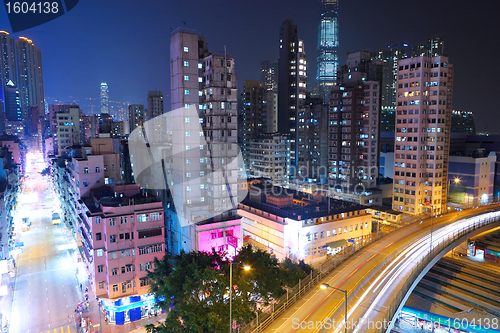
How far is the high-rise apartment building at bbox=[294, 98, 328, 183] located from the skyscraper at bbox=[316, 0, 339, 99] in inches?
4119

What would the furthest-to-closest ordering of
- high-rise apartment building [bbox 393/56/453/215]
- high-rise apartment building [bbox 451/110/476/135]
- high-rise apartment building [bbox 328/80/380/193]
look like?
high-rise apartment building [bbox 451/110/476/135] < high-rise apartment building [bbox 328/80/380/193] < high-rise apartment building [bbox 393/56/453/215]

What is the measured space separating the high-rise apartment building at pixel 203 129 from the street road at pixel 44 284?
42.1ft

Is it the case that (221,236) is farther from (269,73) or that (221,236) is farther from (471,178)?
(269,73)

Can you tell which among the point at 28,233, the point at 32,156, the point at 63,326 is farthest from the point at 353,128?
the point at 32,156

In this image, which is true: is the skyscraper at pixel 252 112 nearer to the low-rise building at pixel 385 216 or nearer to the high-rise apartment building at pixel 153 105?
the high-rise apartment building at pixel 153 105

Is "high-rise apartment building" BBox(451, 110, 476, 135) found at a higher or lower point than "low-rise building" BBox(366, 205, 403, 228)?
higher

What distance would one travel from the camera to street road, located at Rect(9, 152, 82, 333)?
29.5 meters

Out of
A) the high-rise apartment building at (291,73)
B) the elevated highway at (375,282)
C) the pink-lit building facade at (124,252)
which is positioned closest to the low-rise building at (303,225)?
the elevated highway at (375,282)

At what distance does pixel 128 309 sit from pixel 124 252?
17.5 feet

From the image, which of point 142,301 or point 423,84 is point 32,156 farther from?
point 423,84

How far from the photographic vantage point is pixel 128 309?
1202 inches

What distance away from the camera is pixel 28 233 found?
54.1 metres

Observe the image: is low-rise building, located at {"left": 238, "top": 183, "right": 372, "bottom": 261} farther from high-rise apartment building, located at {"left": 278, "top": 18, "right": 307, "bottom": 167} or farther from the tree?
high-rise apartment building, located at {"left": 278, "top": 18, "right": 307, "bottom": 167}

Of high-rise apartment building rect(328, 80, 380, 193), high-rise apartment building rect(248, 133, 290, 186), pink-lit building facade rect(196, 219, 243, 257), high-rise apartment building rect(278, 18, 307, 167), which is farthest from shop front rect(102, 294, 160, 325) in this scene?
high-rise apartment building rect(278, 18, 307, 167)
